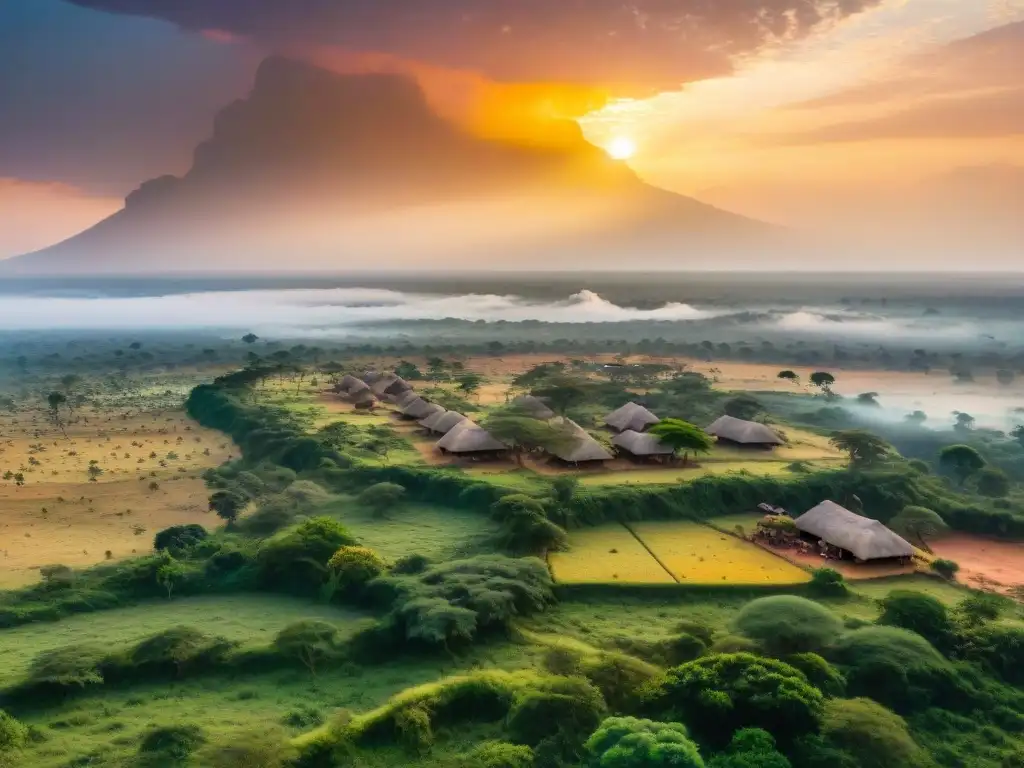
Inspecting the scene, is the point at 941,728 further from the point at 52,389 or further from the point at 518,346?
the point at 518,346

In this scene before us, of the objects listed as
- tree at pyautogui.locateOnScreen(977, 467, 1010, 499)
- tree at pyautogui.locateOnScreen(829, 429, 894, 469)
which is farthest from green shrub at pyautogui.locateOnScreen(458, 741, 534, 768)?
tree at pyautogui.locateOnScreen(977, 467, 1010, 499)

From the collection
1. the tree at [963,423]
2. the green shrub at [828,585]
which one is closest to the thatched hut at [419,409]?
the green shrub at [828,585]

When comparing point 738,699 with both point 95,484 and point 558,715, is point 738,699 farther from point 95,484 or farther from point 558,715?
point 95,484

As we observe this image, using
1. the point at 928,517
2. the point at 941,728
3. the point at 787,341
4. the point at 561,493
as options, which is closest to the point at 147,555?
the point at 561,493

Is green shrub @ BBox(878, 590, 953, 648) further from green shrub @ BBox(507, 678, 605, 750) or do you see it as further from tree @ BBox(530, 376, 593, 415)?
tree @ BBox(530, 376, 593, 415)

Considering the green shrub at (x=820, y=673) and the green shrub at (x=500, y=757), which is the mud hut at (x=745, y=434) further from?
the green shrub at (x=500, y=757)
